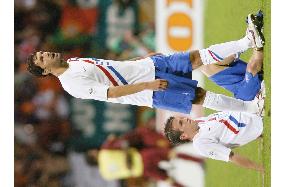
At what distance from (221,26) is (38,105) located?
1717 mm

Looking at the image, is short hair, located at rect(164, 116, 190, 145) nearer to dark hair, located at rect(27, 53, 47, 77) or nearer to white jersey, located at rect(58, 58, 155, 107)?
white jersey, located at rect(58, 58, 155, 107)

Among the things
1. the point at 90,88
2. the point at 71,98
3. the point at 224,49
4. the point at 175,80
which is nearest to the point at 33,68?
the point at 71,98

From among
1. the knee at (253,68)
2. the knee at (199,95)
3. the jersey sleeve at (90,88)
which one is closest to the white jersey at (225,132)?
the knee at (199,95)

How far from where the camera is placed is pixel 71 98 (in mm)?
4082

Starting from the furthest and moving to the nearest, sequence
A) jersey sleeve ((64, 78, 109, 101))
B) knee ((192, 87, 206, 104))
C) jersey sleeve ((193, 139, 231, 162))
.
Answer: knee ((192, 87, 206, 104)) < jersey sleeve ((193, 139, 231, 162)) < jersey sleeve ((64, 78, 109, 101))

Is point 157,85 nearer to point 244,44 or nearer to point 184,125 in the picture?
point 184,125

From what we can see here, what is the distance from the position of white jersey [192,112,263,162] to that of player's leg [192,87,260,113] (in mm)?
106

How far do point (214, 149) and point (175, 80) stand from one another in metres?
0.62

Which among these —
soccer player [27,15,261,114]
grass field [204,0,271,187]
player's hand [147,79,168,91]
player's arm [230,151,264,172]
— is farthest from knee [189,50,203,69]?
player's arm [230,151,264,172]

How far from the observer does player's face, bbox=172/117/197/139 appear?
12.4ft

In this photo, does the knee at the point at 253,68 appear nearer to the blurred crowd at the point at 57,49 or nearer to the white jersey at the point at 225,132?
the white jersey at the point at 225,132

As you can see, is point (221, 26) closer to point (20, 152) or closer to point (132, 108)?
point (132, 108)

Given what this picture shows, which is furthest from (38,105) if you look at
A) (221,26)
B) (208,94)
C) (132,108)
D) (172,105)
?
(221,26)

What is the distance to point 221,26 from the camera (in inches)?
164
